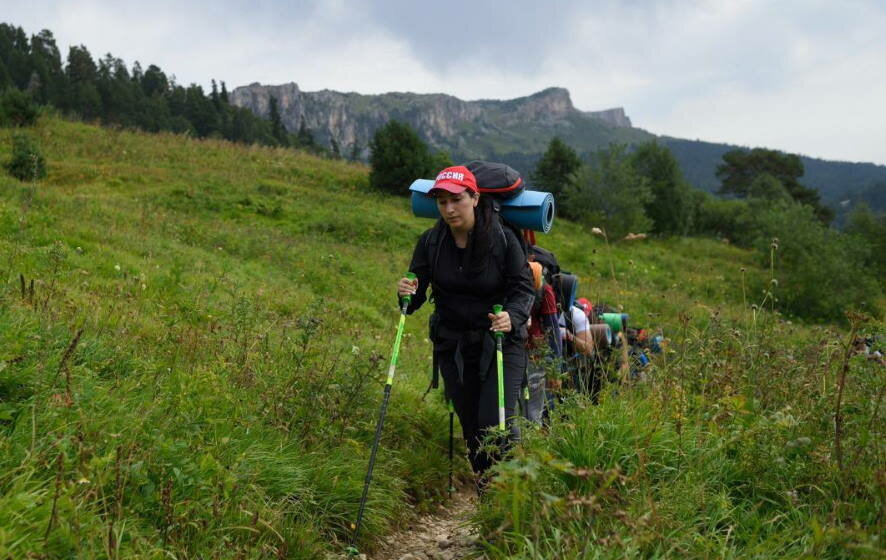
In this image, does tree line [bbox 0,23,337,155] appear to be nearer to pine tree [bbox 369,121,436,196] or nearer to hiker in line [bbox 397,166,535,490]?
pine tree [bbox 369,121,436,196]

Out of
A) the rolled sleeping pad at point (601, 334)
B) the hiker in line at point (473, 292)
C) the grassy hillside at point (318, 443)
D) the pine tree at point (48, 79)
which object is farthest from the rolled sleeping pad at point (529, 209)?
the pine tree at point (48, 79)

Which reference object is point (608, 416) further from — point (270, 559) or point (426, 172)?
point (426, 172)

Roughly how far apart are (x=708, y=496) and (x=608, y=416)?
27.5 inches

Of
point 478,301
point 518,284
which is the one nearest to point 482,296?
point 478,301

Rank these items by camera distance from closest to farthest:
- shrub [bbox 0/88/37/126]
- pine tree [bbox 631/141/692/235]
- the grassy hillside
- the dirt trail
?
1. the grassy hillside
2. the dirt trail
3. shrub [bbox 0/88/37/126]
4. pine tree [bbox 631/141/692/235]

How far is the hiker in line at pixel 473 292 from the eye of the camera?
4215mm

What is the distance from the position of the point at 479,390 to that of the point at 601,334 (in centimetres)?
200

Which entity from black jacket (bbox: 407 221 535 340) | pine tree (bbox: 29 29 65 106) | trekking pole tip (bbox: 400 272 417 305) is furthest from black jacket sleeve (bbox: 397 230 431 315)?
pine tree (bbox: 29 29 65 106)

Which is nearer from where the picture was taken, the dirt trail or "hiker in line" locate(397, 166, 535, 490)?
the dirt trail

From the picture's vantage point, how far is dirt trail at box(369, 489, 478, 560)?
148 inches

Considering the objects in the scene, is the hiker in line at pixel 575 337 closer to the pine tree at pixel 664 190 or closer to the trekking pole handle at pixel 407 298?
the trekking pole handle at pixel 407 298

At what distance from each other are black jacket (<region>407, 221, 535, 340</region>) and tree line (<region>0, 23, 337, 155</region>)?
70.3 meters

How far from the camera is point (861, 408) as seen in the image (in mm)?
3418

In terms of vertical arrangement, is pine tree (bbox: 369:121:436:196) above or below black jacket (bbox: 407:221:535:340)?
above
